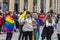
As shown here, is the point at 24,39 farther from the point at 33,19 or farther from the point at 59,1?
the point at 59,1

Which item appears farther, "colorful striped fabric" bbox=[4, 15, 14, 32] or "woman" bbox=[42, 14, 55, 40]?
"colorful striped fabric" bbox=[4, 15, 14, 32]

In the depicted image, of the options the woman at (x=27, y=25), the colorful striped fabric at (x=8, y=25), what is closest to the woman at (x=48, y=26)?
the woman at (x=27, y=25)

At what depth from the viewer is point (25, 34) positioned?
37.8ft

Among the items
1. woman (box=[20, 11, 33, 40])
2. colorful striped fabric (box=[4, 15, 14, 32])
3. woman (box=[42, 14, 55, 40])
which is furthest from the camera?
colorful striped fabric (box=[4, 15, 14, 32])

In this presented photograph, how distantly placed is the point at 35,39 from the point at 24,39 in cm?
113

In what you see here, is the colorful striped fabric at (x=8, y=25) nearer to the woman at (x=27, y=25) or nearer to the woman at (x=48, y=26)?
the woman at (x=27, y=25)

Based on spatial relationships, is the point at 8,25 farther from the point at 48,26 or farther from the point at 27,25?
the point at 48,26

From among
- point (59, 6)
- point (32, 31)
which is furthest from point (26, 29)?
point (59, 6)

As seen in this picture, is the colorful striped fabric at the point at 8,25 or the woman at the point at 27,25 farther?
the colorful striped fabric at the point at 8,25

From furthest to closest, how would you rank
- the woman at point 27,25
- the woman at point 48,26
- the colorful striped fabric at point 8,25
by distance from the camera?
1. the colorful striped fabric at point 8,25
2. the woman at point 48,26
3. the woman at point 27,25

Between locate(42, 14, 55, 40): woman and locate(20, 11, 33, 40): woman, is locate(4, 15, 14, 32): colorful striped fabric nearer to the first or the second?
locate(20, 11, 33, 40): woman

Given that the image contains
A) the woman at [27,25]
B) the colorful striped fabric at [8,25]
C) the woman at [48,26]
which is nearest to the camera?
the woman at [27,25]

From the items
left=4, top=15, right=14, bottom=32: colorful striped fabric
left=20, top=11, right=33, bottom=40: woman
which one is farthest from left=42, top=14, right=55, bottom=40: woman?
left=4, top=15, right=14, bottom=32: colorful striped fabric

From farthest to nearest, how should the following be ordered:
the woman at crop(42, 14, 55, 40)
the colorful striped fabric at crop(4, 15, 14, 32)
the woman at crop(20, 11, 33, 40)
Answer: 1. the colorful striped fabric at crop(4, 15, 14, 32)
2. the woman at crop(42, 14, 55, 40)
3. the woman at crop(20, 11, 33, 40)
